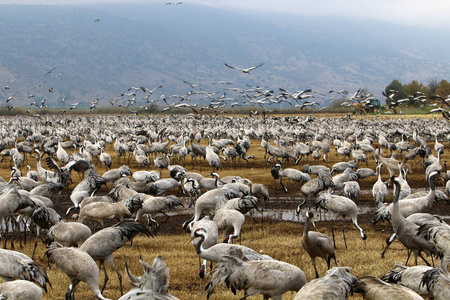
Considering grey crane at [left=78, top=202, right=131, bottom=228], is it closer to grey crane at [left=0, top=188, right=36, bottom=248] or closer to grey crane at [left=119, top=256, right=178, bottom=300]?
grey crane at [left=0, top=188, right=36, bottom=248]

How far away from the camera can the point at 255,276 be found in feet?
19.2

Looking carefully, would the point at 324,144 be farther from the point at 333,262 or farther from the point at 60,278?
the point at 60,278

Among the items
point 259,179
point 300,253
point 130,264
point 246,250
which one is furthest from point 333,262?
point 259,179

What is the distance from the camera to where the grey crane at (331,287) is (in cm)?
496

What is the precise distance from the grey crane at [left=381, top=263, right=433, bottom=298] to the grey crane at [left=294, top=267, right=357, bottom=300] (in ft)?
2.97

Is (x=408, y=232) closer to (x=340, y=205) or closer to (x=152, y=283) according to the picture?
(x=340, y=205)

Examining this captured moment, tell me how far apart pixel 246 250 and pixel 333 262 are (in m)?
2.61

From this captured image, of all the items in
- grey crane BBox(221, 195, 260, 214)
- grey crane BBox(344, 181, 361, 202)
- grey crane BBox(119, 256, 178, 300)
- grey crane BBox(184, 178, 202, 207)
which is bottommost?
grey crane BBox(184, 178, 202, 207)

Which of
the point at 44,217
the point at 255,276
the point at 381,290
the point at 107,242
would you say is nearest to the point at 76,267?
the point at 107,242

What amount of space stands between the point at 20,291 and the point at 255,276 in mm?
2504

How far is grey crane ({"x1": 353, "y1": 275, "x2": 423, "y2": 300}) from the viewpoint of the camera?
4930 millimetres

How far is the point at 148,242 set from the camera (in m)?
10.4

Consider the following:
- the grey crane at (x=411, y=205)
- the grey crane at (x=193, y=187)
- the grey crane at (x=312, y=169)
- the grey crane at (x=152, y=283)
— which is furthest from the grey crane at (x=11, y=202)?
the grey crane at (x=312, y=169)

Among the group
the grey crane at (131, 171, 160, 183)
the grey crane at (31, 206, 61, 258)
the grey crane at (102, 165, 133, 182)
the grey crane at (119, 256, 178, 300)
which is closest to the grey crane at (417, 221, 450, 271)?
the grey crane at (119, 256, 178, 300)
